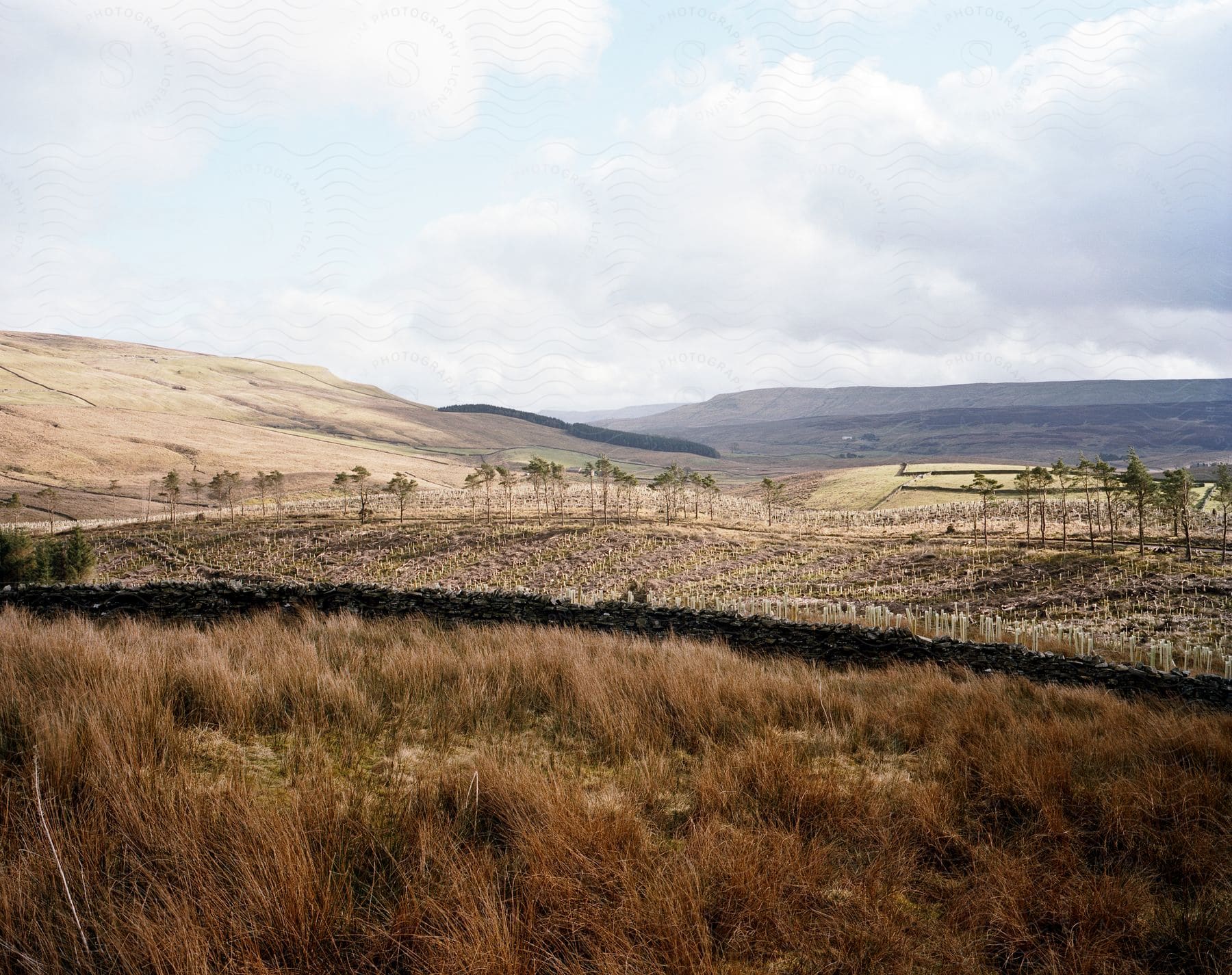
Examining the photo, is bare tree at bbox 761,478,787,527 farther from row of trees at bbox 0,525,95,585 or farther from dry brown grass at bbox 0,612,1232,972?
dry brown grass at bbox 0,612,1232,972

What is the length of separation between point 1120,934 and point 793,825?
1474 mm

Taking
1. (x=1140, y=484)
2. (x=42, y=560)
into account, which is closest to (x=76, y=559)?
(x=42, y=560)

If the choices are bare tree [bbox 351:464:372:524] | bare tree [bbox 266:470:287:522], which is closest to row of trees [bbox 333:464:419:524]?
bare tree [bbox 351:464:372:524]

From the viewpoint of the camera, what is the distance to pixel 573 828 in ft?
10.3

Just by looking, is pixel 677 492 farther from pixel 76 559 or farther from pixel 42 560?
pixel 42 560

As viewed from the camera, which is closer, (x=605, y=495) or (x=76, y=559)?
(x=76, y=559)

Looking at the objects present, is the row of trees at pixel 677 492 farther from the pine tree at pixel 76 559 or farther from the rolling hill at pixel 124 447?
the rolling hill at pixel 124 447

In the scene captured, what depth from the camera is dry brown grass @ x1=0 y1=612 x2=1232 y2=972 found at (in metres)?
2.51

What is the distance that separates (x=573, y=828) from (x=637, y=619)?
9.85 metres

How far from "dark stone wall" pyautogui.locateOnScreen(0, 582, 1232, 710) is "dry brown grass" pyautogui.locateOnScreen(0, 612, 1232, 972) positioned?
5.46 m

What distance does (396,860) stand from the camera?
3.01 m

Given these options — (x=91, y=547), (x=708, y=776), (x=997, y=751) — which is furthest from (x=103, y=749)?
(x=91, y=547)

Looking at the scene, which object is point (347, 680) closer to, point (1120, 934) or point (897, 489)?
point (1120, 934)

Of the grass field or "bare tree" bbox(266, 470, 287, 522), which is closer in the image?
the grass field
